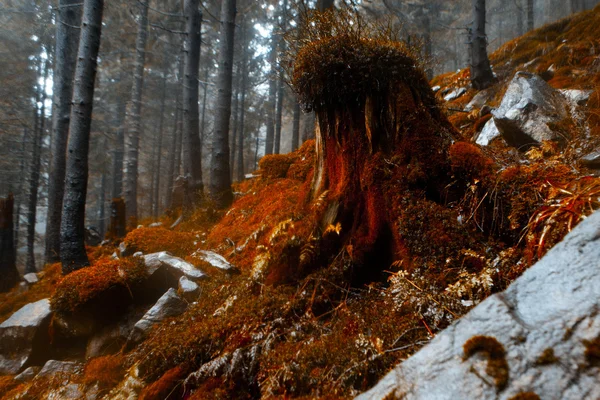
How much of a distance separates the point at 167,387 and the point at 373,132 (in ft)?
9.72

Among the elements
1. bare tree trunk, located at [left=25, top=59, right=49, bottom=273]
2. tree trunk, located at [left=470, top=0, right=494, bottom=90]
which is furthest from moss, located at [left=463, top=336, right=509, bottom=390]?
bare tree trunk, located at [left=25, top=59, right=49, bottom=273]

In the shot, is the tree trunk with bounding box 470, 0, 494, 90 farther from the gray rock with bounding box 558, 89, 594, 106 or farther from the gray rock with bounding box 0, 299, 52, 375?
the gray rock with bounding box 0, 299, 52, 375

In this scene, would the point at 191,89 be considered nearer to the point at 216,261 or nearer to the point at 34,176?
the point at 216,261

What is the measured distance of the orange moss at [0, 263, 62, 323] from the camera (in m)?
6.43

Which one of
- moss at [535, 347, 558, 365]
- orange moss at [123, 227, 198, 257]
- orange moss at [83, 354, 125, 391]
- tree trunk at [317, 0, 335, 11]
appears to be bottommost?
orange moss at [83, 354, 125, 391]

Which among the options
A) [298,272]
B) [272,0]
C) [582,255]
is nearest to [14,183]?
[272,0]

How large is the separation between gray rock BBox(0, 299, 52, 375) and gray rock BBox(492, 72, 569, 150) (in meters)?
7.08

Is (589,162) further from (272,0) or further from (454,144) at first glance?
(272,0)

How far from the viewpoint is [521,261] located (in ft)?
6.53

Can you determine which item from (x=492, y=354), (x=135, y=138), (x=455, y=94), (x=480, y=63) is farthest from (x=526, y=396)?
(x=135, y=138)

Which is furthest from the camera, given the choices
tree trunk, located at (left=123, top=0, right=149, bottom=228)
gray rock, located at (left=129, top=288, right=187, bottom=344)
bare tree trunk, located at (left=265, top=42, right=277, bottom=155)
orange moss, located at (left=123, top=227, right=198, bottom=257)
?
bare tree trunk, located at (left=265, top=42, right=277, bottom=155)

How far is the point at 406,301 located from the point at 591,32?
840cm

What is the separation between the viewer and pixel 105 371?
3.10 m

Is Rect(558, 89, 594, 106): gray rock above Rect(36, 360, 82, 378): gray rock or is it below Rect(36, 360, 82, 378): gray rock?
above
